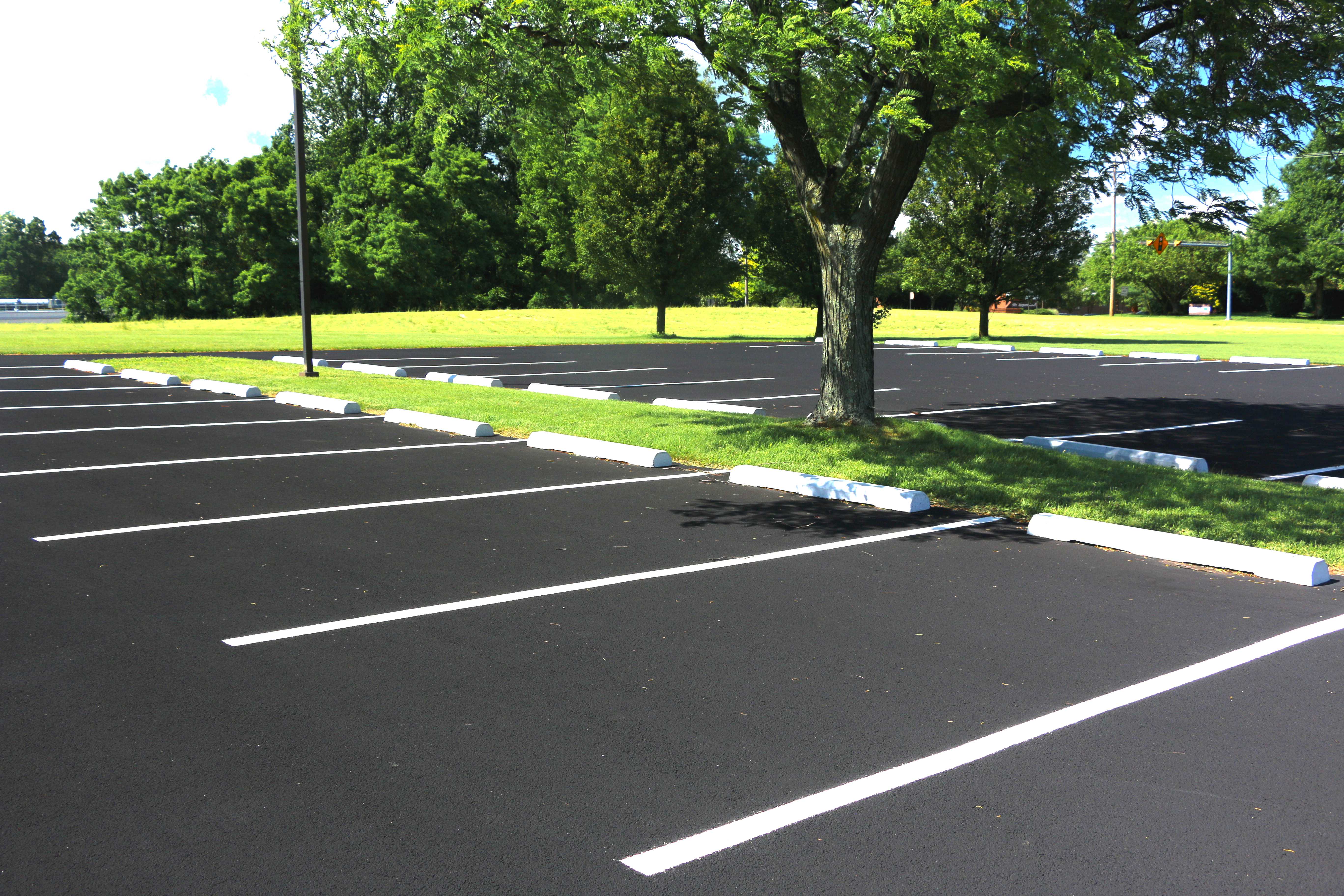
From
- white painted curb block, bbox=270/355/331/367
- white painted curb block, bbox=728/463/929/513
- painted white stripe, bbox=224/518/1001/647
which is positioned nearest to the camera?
painted white stripe, bbox=224/518/1001/647

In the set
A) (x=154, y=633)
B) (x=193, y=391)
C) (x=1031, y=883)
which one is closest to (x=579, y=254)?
(x=193, y=391)

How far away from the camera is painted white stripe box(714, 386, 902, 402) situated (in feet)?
54.2

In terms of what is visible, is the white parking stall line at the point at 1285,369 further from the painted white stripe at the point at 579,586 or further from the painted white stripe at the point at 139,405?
the painted white stripe at the point at 139,405

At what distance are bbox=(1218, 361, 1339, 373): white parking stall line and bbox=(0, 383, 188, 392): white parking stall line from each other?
2166 cm

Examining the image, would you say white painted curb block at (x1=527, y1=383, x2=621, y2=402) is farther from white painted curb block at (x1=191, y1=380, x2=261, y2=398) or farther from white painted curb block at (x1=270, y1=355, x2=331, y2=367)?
white painted curb block at (x1=270, y1=355, x2=331, y2=367)

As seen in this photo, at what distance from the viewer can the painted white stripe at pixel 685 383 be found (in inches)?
731

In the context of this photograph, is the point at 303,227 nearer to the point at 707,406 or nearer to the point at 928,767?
the point at 707,406

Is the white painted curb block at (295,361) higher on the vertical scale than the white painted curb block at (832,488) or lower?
higher

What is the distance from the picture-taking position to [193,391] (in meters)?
16.5

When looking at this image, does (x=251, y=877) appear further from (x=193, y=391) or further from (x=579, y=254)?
(x=579, y=254)

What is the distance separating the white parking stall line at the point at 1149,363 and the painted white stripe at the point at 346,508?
1904 centimetres

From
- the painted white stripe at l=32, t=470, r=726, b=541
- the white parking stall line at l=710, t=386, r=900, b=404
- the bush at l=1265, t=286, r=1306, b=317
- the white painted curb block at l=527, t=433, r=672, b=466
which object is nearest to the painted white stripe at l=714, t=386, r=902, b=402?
the white parking stall line at l=710, t=386, r=900, b=404

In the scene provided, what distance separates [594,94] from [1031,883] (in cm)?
1034

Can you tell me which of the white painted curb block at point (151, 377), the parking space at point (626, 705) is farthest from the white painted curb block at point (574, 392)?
the parking space at point (626, 705)
